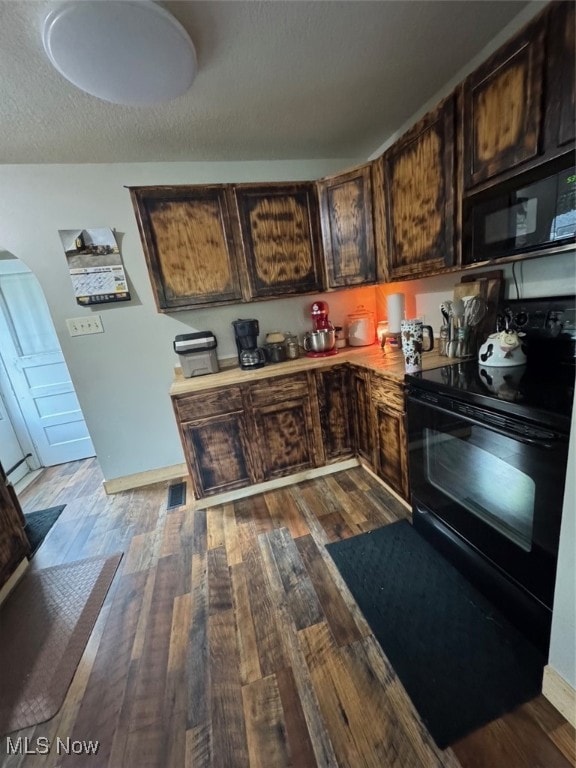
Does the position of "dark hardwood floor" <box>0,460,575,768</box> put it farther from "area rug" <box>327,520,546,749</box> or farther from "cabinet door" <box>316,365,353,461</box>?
"cabinet door" <box>316,365,353,461</box>

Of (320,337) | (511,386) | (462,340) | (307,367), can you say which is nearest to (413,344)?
(462,340)

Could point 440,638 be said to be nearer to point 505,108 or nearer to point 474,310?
point 474,310

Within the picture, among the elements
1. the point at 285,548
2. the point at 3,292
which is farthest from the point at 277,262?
the point at 3,292

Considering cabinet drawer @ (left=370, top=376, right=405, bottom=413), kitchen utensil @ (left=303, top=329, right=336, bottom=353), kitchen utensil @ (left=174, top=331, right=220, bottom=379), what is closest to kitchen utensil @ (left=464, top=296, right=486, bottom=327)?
cabinet drawer @ (left=370, top=376, right=405, bottom=413)

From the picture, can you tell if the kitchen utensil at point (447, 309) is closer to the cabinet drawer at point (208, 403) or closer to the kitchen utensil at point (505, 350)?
the kitchen utensil at point (505, 350)

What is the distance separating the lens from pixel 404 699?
997 millimetres

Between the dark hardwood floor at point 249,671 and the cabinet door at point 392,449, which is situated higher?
the cabinet door at point 392,449

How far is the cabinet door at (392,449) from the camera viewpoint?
5.70 feet

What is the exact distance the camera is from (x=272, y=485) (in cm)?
226

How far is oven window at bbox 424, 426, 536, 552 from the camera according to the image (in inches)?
40.6

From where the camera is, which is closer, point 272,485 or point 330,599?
point 330,599

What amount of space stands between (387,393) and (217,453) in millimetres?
1223

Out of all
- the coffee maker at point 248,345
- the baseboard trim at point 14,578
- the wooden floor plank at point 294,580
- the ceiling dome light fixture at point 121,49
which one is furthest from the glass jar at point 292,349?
the baseboard trim at point 14,578

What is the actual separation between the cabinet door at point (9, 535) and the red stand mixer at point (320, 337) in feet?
7.14
